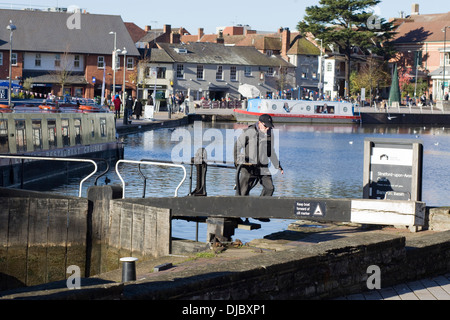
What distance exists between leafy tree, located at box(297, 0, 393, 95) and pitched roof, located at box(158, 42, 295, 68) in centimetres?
599

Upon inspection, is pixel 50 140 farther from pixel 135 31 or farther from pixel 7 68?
pixel 135 31

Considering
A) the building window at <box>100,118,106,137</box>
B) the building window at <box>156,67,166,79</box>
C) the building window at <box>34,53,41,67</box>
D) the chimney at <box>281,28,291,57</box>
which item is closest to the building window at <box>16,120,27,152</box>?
the building window at <box>100,118,106,137</box>

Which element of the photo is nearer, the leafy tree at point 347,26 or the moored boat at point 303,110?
the moored boat at point 303,110

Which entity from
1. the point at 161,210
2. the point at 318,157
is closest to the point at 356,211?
the point at 161,210

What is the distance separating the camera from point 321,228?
45.3 feet

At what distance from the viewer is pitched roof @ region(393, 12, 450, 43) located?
11075 cm

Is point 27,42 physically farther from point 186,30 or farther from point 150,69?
point 186,30

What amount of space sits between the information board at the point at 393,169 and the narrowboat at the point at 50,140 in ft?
32.0

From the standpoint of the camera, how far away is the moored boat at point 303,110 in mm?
74812

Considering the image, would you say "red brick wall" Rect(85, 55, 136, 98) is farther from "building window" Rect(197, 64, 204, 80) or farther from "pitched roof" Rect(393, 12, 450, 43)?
"pitched roof" Rect(393, 12, 450, 43)

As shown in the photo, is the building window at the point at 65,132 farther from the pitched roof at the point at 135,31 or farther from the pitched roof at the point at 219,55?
the pitched roof at the point at 135,31

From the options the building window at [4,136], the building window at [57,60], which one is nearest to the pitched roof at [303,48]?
the building window at [57,60]
